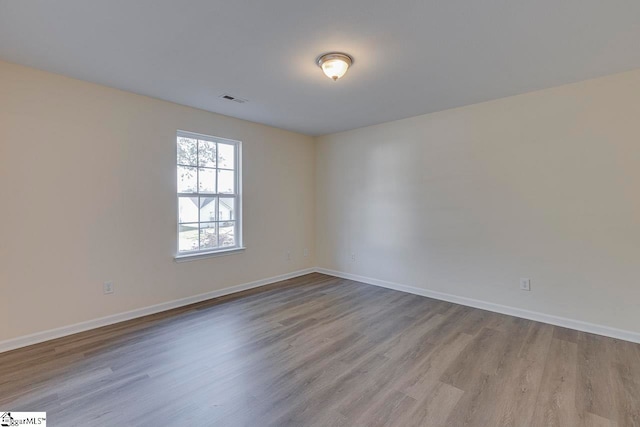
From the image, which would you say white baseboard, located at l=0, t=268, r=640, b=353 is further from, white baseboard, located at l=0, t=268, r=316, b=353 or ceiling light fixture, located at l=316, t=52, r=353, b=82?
ceiling light fixture, located at l=316, t=52, r=353, b=82

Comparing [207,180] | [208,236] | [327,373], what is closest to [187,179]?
[207,180]

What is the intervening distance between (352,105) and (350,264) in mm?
2550

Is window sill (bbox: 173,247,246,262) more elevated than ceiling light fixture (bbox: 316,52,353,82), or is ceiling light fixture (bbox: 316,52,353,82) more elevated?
ceiling light fixture (bbox: 316,52,353,82)

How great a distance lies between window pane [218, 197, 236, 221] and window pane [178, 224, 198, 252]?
1.29ft

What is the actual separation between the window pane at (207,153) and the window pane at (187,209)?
505 millimetres

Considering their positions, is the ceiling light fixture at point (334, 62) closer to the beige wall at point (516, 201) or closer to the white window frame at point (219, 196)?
the beige wall at point (516, 201)

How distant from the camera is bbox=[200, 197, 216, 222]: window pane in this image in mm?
3832

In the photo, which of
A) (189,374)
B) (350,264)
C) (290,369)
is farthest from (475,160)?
(189,374)

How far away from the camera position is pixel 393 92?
10.2 ft

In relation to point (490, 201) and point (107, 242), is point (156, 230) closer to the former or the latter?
point (107, 242)

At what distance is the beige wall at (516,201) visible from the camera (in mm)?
2705

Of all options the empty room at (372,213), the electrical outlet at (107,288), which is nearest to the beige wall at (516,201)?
the empty room at (372,213)

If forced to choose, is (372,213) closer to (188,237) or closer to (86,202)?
(188,237)

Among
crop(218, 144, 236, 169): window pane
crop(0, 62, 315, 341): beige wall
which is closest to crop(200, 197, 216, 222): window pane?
crop(0, 62, 315, 341): beige wall
